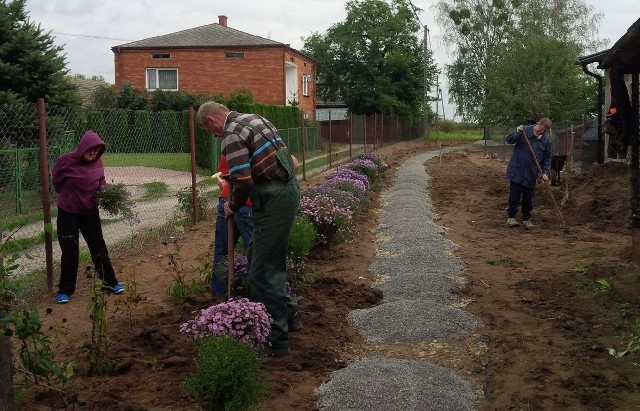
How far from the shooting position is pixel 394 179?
2252 cm

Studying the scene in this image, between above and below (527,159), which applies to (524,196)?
below

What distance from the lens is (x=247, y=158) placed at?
525 cm

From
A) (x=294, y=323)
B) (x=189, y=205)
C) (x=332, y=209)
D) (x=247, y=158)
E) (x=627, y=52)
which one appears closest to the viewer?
(x=247, y=158)

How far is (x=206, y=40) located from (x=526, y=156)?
Answer: 31256 millimetres

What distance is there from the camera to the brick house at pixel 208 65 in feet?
132

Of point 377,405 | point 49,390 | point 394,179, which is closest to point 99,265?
point 49,390

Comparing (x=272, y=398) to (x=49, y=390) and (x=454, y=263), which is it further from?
(x=454, y=263)

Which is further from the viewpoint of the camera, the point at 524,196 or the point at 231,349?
the point at 524,196

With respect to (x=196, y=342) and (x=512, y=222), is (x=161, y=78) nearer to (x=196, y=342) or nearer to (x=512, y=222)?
(x=512, y=222)

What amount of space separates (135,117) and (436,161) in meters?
20.9

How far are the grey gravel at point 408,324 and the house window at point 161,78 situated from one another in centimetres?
3082

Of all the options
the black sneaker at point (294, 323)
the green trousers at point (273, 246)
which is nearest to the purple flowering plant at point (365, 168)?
the black sneaker at point (294, 323)

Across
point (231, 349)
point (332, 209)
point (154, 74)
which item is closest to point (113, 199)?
point (332, 209)

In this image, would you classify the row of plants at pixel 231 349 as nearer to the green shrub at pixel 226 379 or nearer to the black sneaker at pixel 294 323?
the green shrub at pixel 226 379
